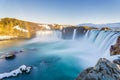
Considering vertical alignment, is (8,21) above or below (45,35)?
above

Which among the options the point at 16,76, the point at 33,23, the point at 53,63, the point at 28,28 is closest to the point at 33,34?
the point at 28,28

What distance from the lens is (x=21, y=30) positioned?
141 ft

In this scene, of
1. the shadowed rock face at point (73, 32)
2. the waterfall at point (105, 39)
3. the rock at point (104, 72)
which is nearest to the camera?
the rock at point (104, 72)

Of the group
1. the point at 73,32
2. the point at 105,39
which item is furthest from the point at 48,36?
the point at 105,39

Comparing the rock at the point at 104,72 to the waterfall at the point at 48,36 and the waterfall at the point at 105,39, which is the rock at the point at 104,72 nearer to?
the waterfall at the point at 105,39

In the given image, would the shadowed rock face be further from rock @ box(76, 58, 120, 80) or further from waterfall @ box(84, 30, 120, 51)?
rock @ box(76, 58, 120, 80)

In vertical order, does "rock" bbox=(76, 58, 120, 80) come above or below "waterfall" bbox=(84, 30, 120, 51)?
above

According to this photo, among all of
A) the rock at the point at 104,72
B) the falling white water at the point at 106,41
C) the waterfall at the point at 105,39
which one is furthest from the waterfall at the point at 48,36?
the rock at the point at 104,72

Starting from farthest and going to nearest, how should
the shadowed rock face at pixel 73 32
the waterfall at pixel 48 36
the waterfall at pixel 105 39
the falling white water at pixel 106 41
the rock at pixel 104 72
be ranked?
1. the waterfall at pixel 48 36
2. the shadowed rock face at pixel 73 32
3. the waterfall at pixel 105 39
4. the falling white water at pixel 106 41
5. the rock at pixel 104 72

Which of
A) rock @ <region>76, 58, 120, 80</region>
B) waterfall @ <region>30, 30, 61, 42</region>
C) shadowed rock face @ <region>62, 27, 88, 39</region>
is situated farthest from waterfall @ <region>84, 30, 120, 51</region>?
waterfall @ <region>30, 30, 61, 42</region>

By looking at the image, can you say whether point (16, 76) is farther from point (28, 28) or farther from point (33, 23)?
point (33, 23)

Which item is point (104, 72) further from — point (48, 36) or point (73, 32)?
point (48, 36)

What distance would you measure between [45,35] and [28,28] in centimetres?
817

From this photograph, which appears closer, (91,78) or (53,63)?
(91,78)
